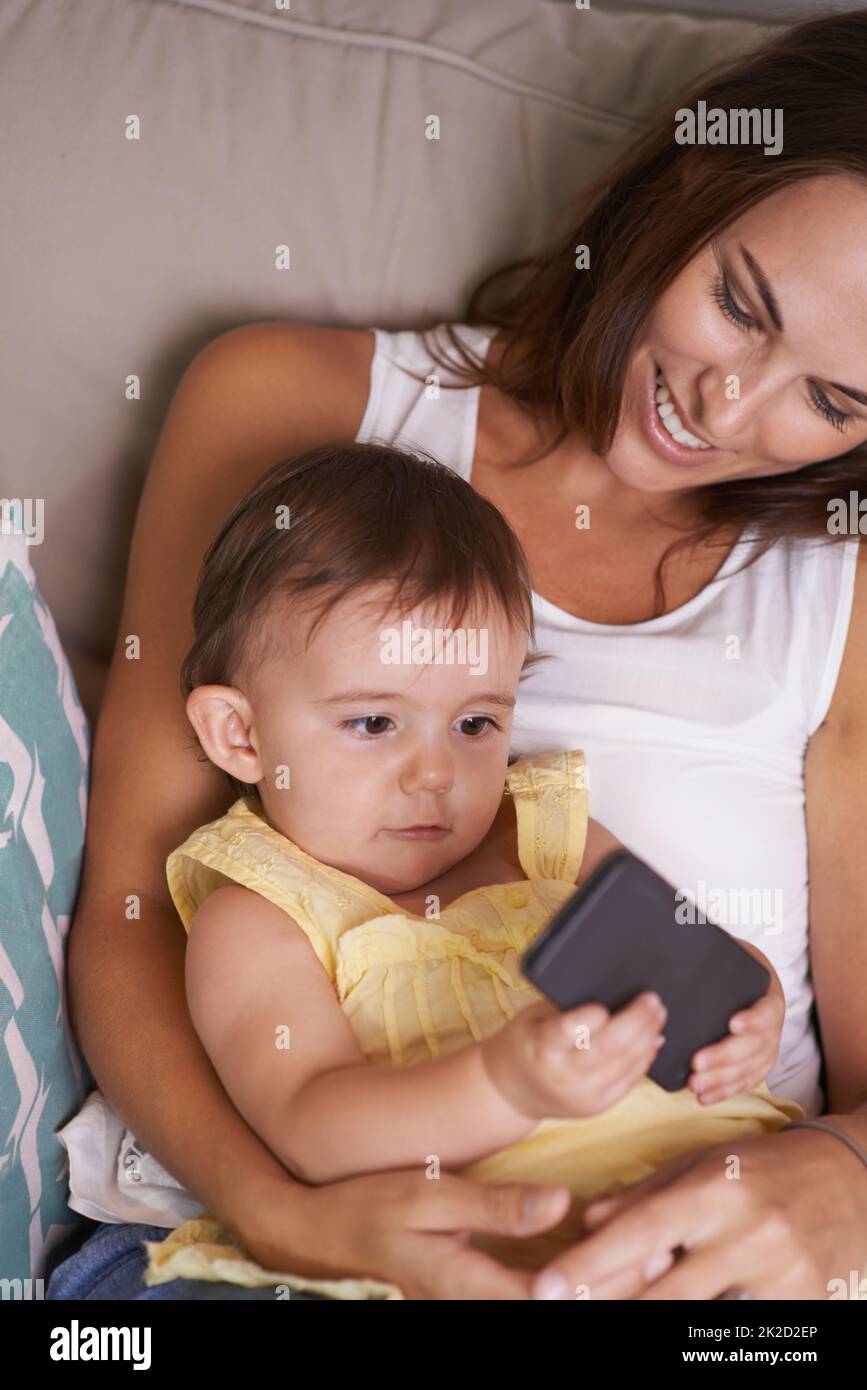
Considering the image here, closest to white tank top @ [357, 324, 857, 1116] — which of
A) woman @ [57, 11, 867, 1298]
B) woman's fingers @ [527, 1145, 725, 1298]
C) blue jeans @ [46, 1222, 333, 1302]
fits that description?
woman @ [57, 11, 867, 1298]

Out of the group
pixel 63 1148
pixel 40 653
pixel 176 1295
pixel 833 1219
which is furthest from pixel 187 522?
pixel 833 1219

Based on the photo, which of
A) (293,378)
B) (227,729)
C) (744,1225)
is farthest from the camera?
(293,378)

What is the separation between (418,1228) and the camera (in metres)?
0.86

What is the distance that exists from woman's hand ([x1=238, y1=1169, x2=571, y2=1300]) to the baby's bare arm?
23mm

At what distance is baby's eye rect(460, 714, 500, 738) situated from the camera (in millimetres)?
1121

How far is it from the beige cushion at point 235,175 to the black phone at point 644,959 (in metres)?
0.87

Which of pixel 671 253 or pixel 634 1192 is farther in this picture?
pixel 671 253

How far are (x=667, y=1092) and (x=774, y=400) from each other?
2.07 feet

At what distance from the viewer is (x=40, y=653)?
118cm

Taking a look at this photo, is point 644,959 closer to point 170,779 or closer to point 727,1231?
point 727,1231

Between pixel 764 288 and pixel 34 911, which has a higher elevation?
pixel 764 288

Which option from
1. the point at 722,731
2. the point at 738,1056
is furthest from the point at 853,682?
the point at 738,1056

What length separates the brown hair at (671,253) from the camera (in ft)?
3.98

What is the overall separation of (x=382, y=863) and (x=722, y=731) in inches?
14.9
